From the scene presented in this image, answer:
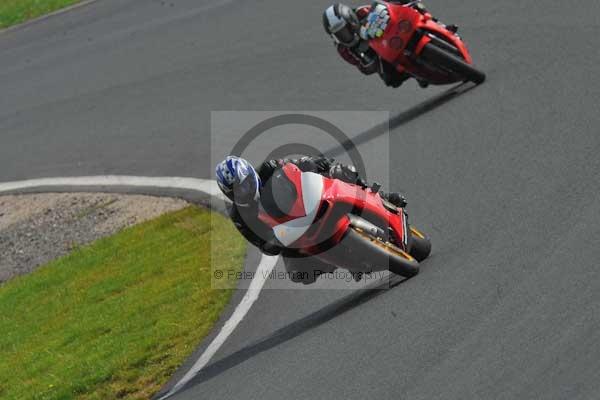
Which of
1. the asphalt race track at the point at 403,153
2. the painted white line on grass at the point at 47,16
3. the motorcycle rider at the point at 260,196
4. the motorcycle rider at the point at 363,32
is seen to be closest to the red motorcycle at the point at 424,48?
the motorcycle rider at the point at 363,32

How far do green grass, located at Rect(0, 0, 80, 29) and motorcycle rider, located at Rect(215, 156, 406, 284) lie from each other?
1571 cm

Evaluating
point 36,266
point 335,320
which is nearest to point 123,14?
point 36,266

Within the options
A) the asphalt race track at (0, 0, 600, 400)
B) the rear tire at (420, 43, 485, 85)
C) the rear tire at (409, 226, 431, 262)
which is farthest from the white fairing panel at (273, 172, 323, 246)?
the rear tire at (420, 43, 485, 85)

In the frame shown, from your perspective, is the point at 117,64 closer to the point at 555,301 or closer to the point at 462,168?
the point at 462,168

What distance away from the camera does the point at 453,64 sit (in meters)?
13.2

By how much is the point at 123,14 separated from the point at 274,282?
12681 millimetres

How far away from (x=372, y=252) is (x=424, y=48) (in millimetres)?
5333

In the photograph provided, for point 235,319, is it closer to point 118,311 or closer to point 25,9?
point 118,311

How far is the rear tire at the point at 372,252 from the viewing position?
874cm

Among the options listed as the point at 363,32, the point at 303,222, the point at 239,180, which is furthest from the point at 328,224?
the point at 363,32

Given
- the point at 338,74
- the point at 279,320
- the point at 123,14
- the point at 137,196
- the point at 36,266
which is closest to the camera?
the point at 279,320

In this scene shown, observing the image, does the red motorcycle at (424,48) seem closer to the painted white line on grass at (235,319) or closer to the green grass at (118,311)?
the green grass at (118,311)

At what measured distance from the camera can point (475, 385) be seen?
263 inches

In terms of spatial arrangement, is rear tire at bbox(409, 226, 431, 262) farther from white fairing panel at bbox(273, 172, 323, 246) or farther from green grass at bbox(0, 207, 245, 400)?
green grass at bbox(0, 207, 245, 400)
